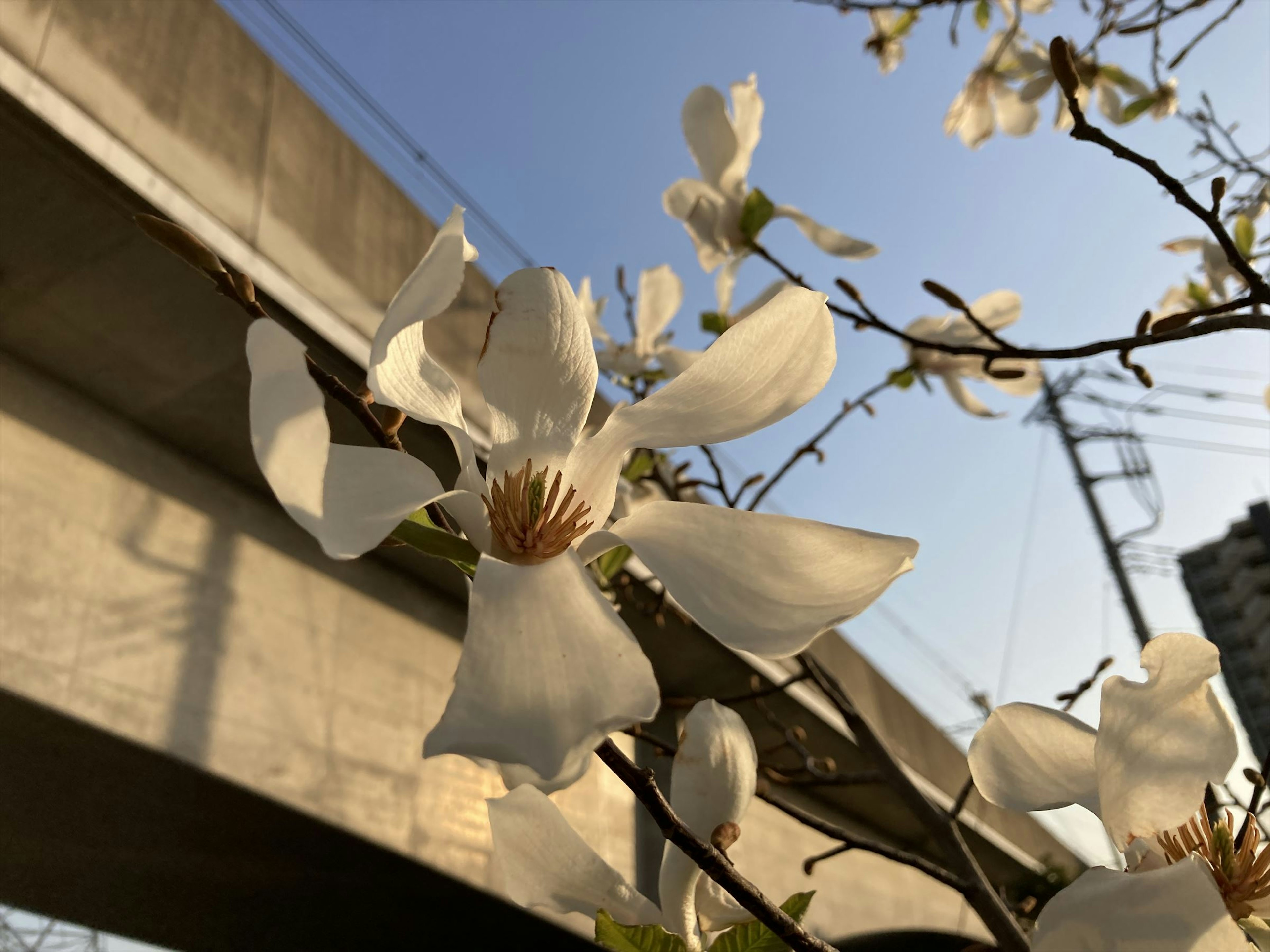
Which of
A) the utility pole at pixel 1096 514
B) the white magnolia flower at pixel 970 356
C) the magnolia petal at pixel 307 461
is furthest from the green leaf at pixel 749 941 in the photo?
the utility pole at pixel 1096 514

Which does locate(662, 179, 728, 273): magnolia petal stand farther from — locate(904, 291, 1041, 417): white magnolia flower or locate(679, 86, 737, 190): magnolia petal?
locate(904, 291, 1041, 417): white magnolia flower

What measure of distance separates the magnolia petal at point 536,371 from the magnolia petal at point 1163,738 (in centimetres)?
24

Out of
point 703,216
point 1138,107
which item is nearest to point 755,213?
point 703,216

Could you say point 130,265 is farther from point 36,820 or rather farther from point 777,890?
point 777,890

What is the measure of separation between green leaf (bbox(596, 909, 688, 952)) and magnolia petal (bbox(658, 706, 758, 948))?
0.08 m

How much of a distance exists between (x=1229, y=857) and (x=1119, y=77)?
1.02 m

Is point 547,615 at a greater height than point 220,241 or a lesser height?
lesser

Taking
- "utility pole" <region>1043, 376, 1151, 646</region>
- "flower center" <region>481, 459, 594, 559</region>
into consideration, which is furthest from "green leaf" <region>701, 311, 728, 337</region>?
"utility pole" <region>1043, 376, 1151, 646</region>

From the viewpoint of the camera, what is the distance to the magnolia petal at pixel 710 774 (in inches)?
19.2

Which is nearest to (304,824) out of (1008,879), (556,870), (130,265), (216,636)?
(216,636)

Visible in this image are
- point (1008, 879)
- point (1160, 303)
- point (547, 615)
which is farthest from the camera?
point (1008, 879)

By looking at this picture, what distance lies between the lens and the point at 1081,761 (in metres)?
0.40

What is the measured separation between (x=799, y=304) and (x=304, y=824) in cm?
116

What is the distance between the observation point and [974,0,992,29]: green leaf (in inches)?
47.4
